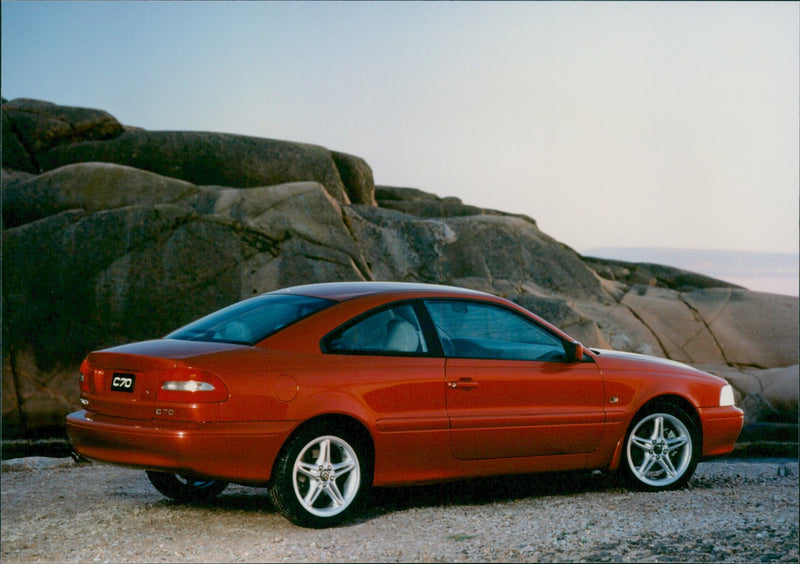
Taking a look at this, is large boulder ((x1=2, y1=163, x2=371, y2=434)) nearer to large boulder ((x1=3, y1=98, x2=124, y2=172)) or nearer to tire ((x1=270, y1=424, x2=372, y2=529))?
large boulder ((x1=3, y1=98, x2=124, y2=172))

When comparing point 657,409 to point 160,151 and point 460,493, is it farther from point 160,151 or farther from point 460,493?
point 160,151

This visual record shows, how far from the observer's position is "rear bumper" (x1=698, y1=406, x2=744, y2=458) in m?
7.55

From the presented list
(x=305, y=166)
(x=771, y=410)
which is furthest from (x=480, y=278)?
(x=771, y=410)

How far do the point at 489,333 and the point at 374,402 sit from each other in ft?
3.97

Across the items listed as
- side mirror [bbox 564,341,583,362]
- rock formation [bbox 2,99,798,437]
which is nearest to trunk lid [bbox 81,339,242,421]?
side mirror [bbox 564,341,583,362]

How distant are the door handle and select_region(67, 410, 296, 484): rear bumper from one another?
117cm

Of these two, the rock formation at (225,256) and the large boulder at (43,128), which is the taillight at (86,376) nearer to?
the rock formation at (225,256)

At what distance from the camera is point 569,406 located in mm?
6930

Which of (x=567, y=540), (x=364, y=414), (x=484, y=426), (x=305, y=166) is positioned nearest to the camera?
(x=567, y=540)

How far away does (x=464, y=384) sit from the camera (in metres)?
6.45

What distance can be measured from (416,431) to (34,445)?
9201 mm

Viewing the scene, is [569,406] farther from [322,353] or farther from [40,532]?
[40,532]

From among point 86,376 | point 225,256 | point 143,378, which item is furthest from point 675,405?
point 225,256

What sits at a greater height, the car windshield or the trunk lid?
the car windshield
